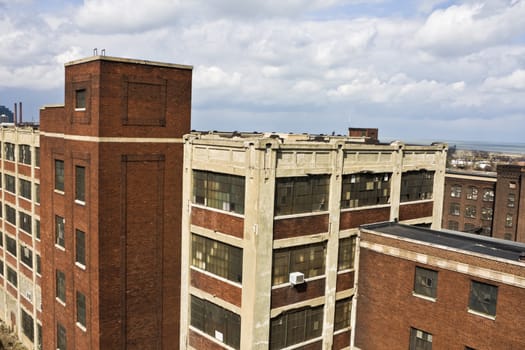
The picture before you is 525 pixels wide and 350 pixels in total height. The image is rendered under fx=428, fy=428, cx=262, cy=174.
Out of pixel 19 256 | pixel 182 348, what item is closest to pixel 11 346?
pixel 19 256

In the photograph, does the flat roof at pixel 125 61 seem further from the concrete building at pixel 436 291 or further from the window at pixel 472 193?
the window at pixel 472 193

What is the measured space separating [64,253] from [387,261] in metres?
21.3

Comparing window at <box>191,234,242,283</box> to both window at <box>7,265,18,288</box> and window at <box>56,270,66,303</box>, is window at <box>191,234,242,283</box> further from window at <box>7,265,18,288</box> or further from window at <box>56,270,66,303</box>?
window at <box>7,265,18,288</box>

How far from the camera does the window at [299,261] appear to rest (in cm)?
2312

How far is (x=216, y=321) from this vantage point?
2492 centimetres

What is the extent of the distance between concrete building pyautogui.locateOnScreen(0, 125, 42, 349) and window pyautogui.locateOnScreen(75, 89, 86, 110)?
1358 centimetres

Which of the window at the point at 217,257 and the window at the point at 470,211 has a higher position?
the window at the point at 217,257

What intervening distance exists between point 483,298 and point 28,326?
135ft

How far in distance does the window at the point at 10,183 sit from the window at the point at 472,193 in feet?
245

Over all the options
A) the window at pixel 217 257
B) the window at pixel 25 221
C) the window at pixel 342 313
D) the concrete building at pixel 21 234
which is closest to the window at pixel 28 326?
the concrete building at pixel 21 234

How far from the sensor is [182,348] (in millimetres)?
27797

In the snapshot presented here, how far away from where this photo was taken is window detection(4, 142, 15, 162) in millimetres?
42969

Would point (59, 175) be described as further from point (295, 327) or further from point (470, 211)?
point (470, 211)

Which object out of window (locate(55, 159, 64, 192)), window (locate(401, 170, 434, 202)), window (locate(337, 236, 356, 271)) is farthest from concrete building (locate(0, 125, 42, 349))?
window (locate(401, 170, 434, 202))
